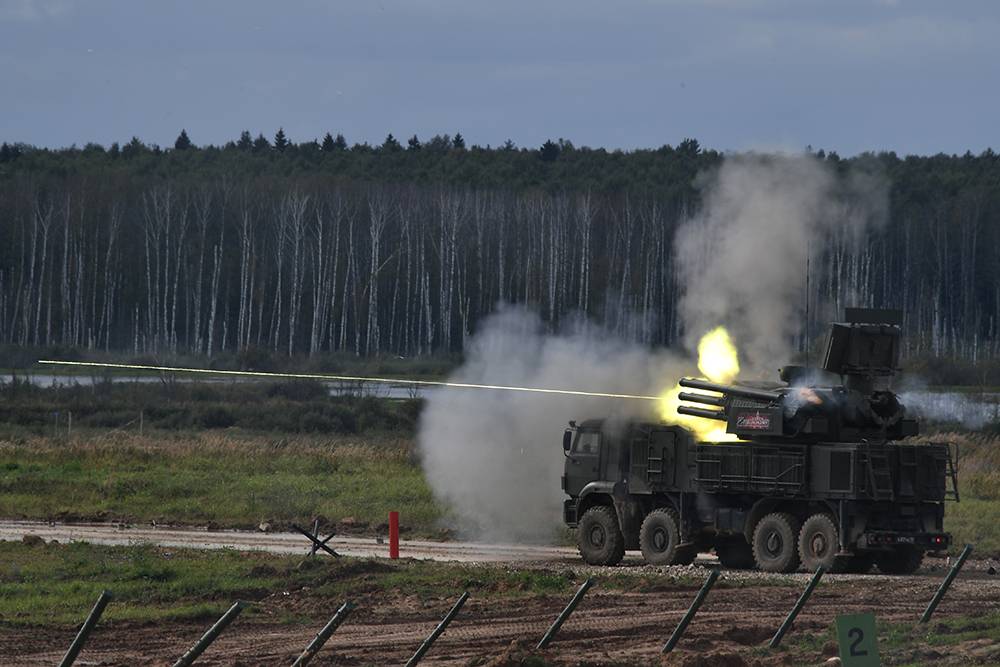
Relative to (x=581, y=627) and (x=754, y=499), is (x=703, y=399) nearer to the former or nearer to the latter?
(x=754, y=499)

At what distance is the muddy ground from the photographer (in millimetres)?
20234

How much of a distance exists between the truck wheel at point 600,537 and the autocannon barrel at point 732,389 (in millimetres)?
2817

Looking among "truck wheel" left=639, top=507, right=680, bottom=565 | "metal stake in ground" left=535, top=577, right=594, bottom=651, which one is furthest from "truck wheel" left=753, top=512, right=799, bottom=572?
"metal stake in ground" left=535, top=577, right=594, bottom=651

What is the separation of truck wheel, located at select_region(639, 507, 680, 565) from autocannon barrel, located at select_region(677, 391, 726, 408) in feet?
6.80

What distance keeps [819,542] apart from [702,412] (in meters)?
3.65

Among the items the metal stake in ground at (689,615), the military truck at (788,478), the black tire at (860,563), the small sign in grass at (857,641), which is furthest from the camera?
the black tire at (860,563)

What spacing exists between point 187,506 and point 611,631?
2270cm

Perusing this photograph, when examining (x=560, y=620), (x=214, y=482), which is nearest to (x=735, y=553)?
(x=560, y=620)

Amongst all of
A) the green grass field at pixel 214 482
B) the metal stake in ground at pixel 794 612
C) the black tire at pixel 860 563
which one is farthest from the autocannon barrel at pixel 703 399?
the metal stake in ground at pixel 794 612

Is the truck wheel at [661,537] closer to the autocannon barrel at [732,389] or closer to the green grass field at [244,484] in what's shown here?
the autocannon barrel at [732,389]

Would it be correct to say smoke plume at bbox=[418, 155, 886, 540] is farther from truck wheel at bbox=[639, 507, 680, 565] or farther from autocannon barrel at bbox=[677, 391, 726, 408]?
truck wheel at bbox=[639, 507, 680, 565]

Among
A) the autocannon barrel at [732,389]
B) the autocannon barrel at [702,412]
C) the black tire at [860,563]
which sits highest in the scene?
the autocannon barrel at [732,389]

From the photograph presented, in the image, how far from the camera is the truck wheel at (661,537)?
31.7m

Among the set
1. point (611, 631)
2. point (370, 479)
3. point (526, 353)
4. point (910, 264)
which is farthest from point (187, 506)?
point (910, 264)
